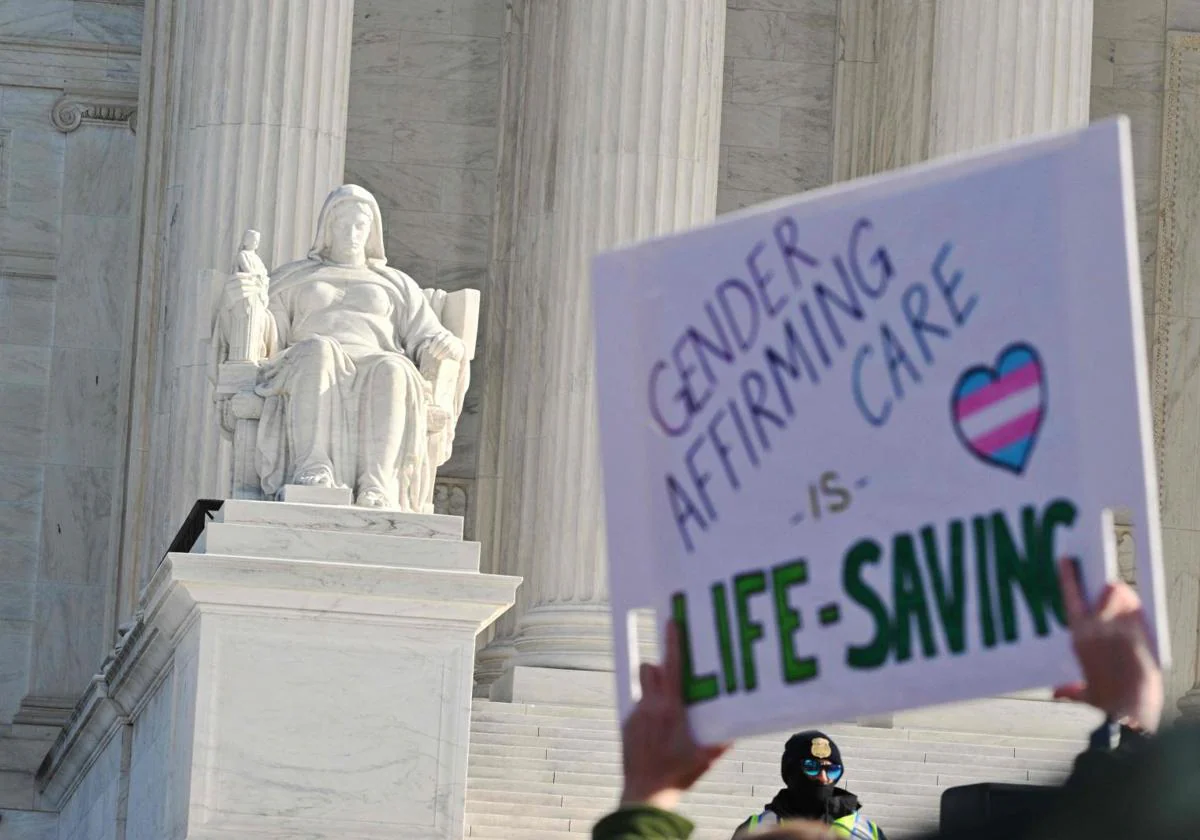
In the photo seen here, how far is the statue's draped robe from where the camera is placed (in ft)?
71.9

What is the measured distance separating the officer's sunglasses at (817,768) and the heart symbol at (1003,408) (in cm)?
1088

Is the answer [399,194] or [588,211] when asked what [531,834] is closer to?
[588,211]

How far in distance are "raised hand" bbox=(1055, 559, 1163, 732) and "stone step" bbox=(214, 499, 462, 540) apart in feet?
52.5

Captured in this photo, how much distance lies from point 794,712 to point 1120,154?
1206mm

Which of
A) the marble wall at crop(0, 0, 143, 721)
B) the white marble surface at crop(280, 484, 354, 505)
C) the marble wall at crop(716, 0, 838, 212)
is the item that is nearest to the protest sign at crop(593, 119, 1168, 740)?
the white marble surface at crop(280, 484, 354, 505)

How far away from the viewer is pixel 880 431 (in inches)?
223

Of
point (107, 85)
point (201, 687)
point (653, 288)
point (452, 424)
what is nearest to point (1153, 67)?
point (107, 85)

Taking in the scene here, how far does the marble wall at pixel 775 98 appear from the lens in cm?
3725

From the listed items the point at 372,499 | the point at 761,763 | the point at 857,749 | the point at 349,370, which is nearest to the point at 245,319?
the point at 349,370

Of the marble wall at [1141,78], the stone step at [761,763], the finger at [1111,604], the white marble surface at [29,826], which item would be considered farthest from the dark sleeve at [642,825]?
the marble wall at [1141,78]

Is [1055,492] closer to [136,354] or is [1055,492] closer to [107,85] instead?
[136,354]

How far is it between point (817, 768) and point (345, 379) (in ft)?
22.7

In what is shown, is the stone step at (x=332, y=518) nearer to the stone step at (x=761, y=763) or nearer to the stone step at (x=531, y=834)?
the stone step at (x=531, y=834)

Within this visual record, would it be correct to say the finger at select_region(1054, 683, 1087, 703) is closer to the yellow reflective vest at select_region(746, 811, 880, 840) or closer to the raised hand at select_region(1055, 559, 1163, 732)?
the raised hand at select_region(1055, 559, 1163, 732)
